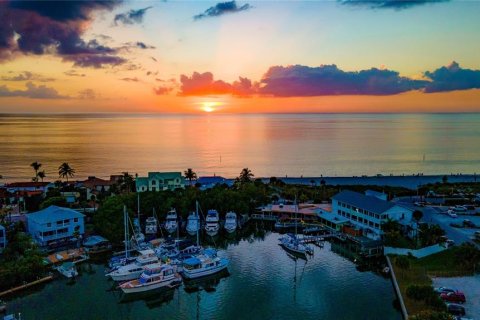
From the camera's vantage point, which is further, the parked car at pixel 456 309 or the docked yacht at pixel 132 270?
the docked yacht at pixel 132 270

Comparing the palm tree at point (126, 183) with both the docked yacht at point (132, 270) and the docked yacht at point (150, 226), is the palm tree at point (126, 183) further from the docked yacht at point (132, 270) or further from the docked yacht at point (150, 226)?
the docked yacht at point (132, 270)

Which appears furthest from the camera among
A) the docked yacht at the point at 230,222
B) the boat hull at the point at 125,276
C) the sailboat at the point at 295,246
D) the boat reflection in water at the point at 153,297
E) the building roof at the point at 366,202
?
the docked yacht at the point at 230,222

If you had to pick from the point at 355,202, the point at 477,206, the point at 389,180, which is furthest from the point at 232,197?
the point at 389,180

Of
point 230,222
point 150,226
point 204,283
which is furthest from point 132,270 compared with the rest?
point 230,222

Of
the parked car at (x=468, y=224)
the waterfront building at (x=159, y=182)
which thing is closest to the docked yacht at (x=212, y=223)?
the waterfront building at (x=159, y=182)

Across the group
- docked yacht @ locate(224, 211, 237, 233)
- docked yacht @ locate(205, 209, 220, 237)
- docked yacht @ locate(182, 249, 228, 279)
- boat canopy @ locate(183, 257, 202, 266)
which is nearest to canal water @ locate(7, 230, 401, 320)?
docked yacht @ locate(182, 249, 228, 279)

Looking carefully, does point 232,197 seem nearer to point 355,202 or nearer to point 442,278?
point 355,202

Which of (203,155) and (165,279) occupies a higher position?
(203,155)
